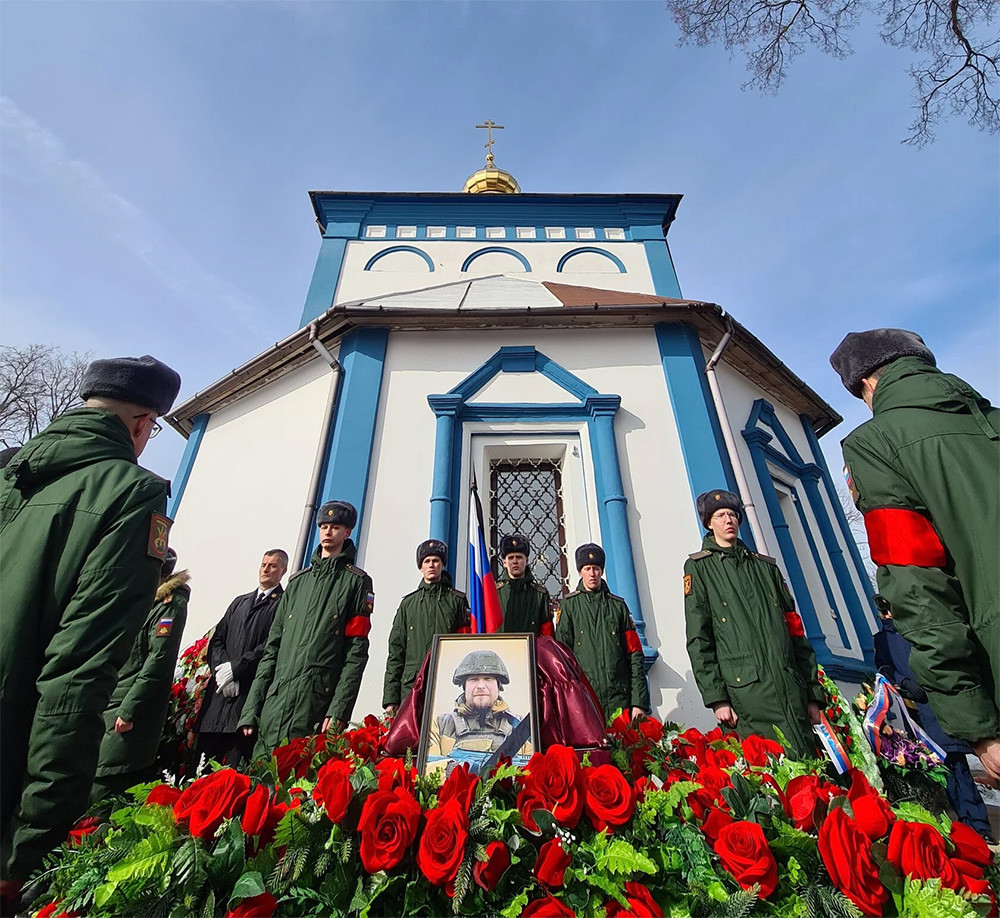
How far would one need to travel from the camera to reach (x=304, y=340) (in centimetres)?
668

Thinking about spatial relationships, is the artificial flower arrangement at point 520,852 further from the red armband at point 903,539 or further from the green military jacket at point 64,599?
the red armband at point 903,539

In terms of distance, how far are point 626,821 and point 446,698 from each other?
751mm

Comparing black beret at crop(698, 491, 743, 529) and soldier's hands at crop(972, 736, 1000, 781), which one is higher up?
black beret at crop(698, 491, 743, 529)

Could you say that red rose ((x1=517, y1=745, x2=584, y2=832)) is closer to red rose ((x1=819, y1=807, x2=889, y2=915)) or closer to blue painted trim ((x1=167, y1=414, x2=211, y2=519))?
red rose ((x1=819, y1=807, x2=889, y2=915))

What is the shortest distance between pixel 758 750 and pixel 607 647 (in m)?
1.75

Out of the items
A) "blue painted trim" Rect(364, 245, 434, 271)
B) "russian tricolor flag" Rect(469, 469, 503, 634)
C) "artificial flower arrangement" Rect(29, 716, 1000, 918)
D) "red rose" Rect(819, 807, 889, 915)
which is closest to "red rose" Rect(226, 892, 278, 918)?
"artificial flower arrangement" Rect(29, 716, 1000, 918)

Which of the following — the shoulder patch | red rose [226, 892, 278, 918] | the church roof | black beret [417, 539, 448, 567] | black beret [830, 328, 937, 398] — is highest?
the church roof

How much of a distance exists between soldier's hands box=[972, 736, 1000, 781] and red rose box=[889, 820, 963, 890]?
511mm

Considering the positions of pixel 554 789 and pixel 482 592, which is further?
pixel 482 592

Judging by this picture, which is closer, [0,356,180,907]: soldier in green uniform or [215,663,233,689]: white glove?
[0,356,180,907]: soldier in green uniform

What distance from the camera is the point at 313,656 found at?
122 inches

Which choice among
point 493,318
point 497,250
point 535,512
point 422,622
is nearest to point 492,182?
point 497,250

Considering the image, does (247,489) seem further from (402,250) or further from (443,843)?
(443,843)

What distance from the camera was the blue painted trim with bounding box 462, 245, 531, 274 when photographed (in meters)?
8.62
